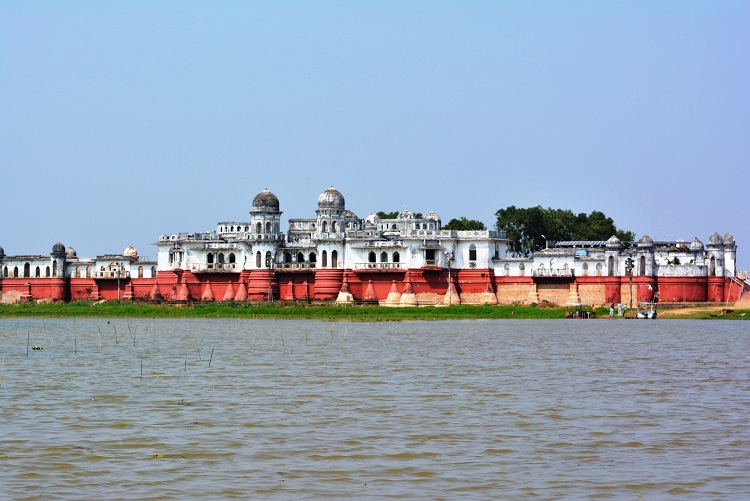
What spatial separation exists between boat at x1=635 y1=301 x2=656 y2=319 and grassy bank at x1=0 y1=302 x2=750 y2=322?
1.14 metres

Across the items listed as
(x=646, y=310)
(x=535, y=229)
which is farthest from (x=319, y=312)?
(x=535, y=229)

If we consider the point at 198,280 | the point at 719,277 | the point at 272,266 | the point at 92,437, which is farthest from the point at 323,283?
the point at 92,437

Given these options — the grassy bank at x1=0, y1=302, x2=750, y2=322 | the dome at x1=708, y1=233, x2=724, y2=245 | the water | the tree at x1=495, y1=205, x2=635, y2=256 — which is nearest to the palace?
the dome at x1=708, y1=233, x2=724, y2=245

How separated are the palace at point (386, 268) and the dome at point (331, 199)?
8 cm

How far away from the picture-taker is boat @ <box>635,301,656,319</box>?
219 ft

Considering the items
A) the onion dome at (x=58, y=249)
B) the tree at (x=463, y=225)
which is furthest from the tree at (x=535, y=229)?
the onion dome at (x=58, y=249)

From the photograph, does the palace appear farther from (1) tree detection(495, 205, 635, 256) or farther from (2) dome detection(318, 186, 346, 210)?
(1) tree detection(495, 205, 635, 256)

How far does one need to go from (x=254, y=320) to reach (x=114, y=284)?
2504 cm

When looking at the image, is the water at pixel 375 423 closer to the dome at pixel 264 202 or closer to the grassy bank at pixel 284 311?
the grassy bank at pixel 284 311

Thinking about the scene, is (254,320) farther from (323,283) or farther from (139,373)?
(139,373)

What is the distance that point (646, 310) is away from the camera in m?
68.9

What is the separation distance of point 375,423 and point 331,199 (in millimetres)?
61396

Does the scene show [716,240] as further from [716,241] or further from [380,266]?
[380,266]

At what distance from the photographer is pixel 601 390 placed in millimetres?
27391
